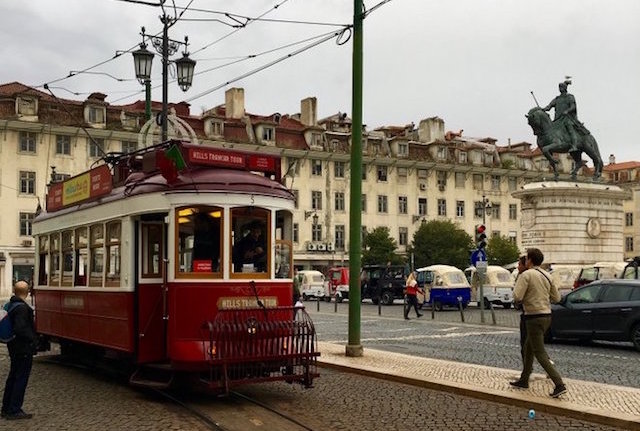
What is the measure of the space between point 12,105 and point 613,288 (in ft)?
Result: 154

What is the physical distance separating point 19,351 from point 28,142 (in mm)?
50260

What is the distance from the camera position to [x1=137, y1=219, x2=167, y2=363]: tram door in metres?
10.5

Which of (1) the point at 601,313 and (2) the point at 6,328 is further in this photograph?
(1) the point at 601,313

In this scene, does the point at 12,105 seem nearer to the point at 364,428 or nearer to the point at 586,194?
the point at 586,194

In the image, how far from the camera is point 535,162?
82.1m

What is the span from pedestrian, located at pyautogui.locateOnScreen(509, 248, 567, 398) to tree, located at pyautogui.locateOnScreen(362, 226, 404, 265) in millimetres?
52738

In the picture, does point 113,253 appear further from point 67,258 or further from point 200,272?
point 67,258

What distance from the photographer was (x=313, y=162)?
67375mm

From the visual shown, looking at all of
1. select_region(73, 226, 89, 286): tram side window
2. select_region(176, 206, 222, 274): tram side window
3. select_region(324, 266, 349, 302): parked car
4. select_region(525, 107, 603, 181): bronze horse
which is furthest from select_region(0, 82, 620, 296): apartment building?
select_region(176, 206, 222, 274): tram side window

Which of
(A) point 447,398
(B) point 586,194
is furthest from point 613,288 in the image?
(B) point 586,194

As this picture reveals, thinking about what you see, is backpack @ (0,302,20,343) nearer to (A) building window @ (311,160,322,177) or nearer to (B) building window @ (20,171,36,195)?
(B) building window @ (20,171,36,195)

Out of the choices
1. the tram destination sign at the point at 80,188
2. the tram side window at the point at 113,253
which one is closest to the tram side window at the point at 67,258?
the tram destination sign at the point at 80,188

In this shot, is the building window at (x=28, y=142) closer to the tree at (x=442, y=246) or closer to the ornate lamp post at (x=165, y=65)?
the tree at (x=442, y=246)

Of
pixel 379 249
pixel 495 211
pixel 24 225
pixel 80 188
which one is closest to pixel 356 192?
pixel 80 188
